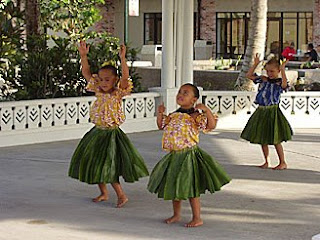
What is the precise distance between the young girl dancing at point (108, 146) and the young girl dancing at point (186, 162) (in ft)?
2.57

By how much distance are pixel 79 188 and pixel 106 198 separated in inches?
33.4

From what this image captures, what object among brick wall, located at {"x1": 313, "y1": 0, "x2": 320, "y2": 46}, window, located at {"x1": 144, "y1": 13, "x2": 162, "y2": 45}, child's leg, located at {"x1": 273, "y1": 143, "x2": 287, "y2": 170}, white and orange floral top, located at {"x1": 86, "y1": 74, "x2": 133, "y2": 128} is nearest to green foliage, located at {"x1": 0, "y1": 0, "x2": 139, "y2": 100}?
child's leg, located at {"x1": 273, "y1": 143, "x2": 287, "y2": 170}

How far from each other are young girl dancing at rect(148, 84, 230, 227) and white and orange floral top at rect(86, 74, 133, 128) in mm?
908

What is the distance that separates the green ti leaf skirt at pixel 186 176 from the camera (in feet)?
25.1

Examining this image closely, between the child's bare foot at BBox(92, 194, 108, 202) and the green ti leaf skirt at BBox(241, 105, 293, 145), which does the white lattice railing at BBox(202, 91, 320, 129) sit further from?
the child's bare foot at BBox(92, 194, 108, 202)

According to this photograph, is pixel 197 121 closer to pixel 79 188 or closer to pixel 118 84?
pixel 118 84

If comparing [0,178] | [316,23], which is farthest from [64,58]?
[316,23]

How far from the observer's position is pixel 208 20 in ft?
128

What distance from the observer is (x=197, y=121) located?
309 inches

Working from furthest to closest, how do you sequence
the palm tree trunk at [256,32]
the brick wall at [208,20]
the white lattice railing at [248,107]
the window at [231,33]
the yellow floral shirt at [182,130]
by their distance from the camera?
1. the window at [231,33]
2. the brick wall at [208,20]
3. the palm tree trunk at [256,32]
4. the white lattice railing at [248,107]
5. the yellow floral shirt at [182,130]

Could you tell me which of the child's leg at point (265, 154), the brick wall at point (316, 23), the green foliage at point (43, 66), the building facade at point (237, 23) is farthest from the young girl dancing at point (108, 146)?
the building facade at point (237, 23)

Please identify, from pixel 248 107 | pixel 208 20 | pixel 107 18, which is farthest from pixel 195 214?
pixel 107 18

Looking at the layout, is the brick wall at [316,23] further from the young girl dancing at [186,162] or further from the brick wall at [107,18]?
the young girl dancing at [186,162]

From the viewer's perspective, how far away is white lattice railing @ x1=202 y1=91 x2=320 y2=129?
15.8 metres
